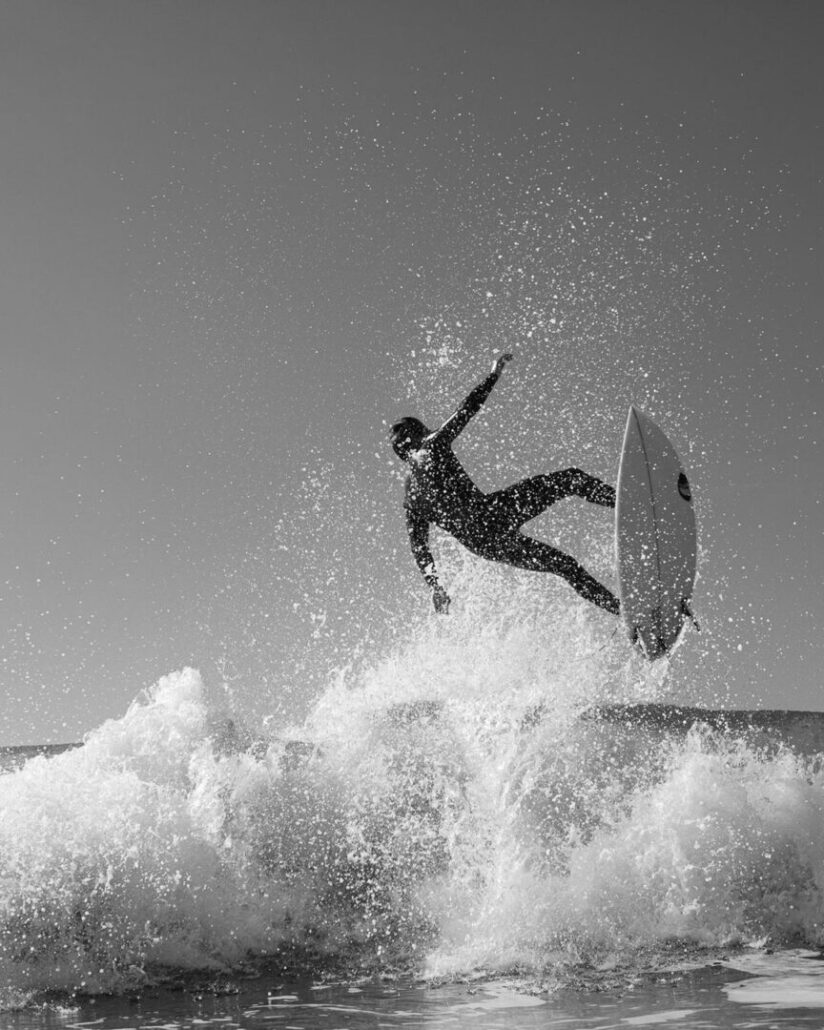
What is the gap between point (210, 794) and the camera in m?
8.36

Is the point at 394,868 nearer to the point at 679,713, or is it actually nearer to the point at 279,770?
the point at 279,770

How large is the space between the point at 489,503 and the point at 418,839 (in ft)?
9.47

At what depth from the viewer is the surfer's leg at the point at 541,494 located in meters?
8.69

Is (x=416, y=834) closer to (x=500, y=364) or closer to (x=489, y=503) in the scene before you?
(x=489, y=503)

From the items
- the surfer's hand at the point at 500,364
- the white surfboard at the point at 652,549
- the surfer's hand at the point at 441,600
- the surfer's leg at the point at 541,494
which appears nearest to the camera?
the surfer's hand at the point at 500,364

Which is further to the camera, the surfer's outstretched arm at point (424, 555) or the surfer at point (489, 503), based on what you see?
the surfer's outstretched arm at point (424, 555)

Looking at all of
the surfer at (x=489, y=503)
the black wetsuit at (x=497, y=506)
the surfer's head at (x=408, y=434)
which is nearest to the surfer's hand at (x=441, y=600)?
the surfer at (x=489, y=503)

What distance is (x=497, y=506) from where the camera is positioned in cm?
867

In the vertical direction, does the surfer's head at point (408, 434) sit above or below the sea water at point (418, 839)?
above

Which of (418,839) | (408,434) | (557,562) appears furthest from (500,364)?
(418,839)

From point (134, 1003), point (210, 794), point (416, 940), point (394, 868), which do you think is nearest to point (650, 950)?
point (416, 940)

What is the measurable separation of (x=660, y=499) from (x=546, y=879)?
3.32m

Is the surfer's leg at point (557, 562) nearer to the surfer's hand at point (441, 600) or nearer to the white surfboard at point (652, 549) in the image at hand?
the white surfboard at point (652, 549)

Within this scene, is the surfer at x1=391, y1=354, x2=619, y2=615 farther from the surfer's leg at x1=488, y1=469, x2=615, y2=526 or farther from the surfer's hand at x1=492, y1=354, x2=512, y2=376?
the surfer's hand at x1=492, y1=354, x2=512, y2=376
